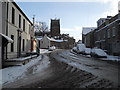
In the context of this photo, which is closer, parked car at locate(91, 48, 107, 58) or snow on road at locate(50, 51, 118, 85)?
snow on road at locate(50, 51, 118, 85)

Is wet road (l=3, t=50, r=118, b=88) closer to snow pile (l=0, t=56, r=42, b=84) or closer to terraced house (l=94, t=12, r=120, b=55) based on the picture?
snow pile (l=0, t=56, r=42, b=84)

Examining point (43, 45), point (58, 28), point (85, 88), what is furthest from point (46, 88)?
point (58, 28)

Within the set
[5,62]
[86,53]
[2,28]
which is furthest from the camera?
[86,53]

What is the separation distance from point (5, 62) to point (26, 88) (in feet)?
29.2

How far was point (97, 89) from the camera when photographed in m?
7.40

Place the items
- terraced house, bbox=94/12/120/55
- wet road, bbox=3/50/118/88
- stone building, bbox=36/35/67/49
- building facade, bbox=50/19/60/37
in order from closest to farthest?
wet road, bbox=3/50/118/88 < terraced house, bbox=94/12/120/55 < stone building, bbox=36/35/67/49 < building facade, bbox=50/19/60/37

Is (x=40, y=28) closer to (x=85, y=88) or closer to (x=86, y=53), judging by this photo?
(x=86, y=53)

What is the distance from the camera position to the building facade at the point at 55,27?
405ft

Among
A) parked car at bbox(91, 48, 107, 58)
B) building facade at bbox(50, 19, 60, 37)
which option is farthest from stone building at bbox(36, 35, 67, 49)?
parked car at bbox(91, 48, 107, 58)

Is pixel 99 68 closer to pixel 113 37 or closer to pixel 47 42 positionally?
pixel 113 37

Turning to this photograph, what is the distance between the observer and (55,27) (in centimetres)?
12444

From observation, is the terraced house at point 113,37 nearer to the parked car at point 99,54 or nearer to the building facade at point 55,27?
the parked car at point 99,54

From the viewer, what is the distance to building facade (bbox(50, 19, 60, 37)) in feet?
405

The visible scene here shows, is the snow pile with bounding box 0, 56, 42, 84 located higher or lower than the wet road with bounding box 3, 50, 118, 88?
lower
